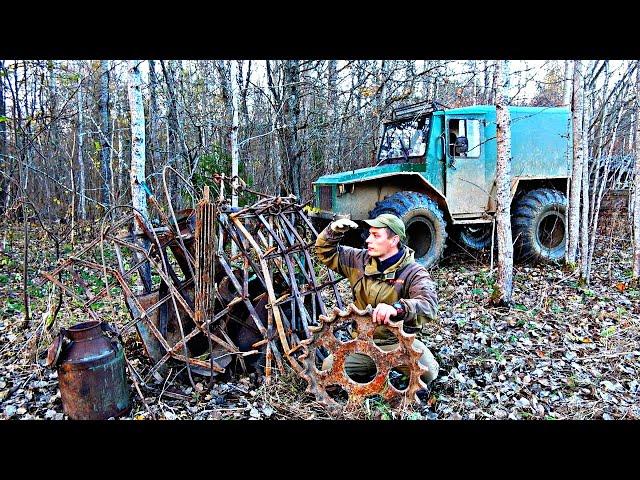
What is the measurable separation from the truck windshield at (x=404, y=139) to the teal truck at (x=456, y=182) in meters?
0.02

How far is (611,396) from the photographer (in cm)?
381

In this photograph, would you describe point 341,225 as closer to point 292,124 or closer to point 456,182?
point 456,182

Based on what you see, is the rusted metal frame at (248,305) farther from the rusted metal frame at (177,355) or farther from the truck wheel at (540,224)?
the truck wheel at (540,224)

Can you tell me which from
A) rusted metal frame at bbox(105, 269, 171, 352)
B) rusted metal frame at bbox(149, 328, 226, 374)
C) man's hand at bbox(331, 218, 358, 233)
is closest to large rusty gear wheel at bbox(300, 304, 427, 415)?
man's hand at bbox(331, 218, 358, 233)

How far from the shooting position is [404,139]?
344 inches

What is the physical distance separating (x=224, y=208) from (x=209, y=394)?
1.60 meters

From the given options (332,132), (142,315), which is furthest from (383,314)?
(332,132)

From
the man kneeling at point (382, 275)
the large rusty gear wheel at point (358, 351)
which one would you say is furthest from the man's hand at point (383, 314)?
the man kneeling at point (382, 275)

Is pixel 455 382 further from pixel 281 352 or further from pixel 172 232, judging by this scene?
pixel 172 232

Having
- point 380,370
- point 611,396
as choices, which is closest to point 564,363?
point 611,396

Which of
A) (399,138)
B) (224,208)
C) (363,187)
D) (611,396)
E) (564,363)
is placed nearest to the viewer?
(611,396)

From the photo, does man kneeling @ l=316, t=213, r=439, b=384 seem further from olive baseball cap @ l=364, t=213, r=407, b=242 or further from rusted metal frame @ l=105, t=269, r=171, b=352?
rusted metal frame @ l=105, t=269, r=171, b=352

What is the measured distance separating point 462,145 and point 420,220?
5.59 ft

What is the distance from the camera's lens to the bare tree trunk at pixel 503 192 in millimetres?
5602
